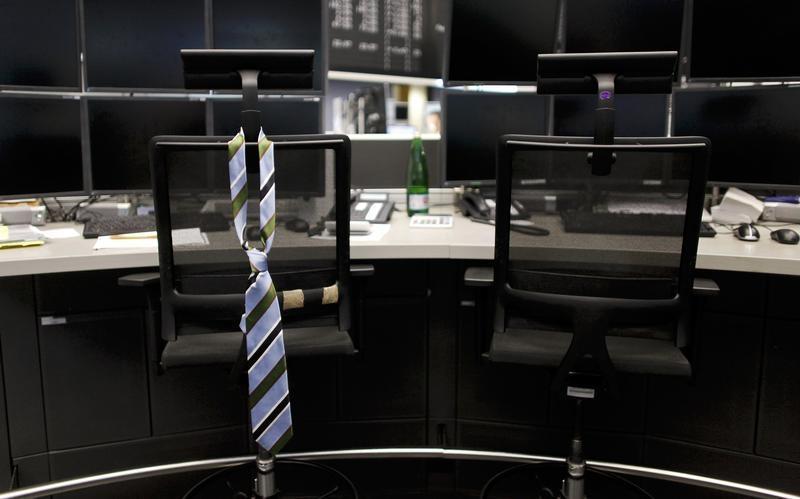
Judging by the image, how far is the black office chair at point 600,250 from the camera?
4.67ft

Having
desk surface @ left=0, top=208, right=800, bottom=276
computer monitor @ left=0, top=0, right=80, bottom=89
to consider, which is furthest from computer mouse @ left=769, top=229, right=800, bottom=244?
computer monitor @ left=0, top=0, right=80, bottom=89

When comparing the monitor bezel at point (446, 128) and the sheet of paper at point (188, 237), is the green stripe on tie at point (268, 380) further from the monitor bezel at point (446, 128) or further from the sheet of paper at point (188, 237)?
the monitor bezel at point (446, 128)

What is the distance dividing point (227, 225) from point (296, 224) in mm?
146

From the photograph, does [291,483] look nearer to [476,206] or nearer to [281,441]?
[281,441]

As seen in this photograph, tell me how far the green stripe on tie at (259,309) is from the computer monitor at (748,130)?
4.62 feet

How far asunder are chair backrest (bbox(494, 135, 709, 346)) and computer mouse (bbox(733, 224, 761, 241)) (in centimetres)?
52

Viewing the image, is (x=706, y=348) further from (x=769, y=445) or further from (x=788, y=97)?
(x=788, y=97)

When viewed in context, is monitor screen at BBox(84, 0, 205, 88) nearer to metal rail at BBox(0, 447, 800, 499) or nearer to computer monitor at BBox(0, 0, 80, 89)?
computer monitor at BBox(0, 0, 80, 89)

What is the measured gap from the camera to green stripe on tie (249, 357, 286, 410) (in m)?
1.48

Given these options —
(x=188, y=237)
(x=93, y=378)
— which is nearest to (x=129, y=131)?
(x=93, y=378)

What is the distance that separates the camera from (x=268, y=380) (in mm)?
1487

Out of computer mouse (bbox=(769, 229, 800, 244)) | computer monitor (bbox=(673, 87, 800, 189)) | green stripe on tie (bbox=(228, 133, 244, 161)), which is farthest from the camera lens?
computer monitor (bbox=(673, 87, 800, 189))

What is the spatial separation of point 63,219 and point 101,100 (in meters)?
0.43

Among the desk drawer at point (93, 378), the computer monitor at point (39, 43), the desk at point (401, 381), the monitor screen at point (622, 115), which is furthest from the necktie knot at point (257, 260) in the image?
the monitor screen at point (622, 115)
